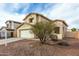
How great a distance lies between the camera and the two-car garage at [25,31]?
3.15m

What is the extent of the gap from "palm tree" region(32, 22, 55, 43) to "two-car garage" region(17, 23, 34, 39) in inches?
4.3

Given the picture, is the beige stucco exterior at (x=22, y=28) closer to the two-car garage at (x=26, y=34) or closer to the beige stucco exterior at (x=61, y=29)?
the two-car garage at (x=26, y=34)

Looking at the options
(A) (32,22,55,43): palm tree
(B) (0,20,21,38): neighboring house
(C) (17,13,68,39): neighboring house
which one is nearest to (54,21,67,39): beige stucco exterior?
(C) (17,13,68,39): neighboring house

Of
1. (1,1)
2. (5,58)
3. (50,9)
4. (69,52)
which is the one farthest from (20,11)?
(69,52)

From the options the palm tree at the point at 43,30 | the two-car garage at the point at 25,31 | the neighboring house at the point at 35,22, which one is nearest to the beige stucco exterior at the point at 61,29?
the neighboring house at the point at 35,22

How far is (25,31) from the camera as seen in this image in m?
3.20

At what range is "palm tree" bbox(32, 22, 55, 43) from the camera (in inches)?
120

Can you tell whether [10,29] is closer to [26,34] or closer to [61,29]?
[26,34]

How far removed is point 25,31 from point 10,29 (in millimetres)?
319

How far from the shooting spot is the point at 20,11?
315 centimetres

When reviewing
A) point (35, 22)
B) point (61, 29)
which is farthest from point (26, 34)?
point (61, 29)

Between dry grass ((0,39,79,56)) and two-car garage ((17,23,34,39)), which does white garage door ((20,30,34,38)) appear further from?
dry grass ((0,39,79,56))

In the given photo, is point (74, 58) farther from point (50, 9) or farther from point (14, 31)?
point (14, 31)

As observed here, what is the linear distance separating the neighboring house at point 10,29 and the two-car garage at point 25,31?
3.4 inches
